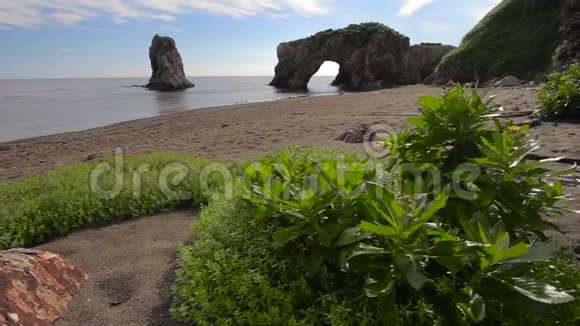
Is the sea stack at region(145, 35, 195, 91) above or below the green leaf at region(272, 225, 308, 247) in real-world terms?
above

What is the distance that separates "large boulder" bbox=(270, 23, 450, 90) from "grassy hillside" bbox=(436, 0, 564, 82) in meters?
17.2

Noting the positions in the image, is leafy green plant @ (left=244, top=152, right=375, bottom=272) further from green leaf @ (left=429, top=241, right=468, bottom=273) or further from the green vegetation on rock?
the green vegetation on rock

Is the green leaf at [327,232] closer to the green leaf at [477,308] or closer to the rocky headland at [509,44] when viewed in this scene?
the green leaf at [477,308]

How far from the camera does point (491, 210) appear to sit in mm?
2111

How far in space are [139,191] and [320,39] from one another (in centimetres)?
5665

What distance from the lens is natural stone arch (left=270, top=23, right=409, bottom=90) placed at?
171 feet

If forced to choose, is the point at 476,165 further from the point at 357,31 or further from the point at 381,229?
the point at 357,31

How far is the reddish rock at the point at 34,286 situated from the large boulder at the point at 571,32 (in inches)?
572

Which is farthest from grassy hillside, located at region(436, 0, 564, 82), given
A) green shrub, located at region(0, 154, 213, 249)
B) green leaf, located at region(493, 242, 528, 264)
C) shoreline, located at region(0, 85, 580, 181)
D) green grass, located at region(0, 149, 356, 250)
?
green leaf, located at region(493, 242, 528, 264)

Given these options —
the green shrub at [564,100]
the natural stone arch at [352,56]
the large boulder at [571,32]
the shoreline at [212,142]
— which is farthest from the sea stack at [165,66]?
the green shrub at [564,100]

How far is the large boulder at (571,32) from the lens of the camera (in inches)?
477

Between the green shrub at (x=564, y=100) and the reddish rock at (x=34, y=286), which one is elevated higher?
the green shrub at (x=564, y=100)

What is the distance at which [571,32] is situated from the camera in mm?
12523

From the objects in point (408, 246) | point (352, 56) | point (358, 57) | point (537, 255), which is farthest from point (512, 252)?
point (352, 56)
